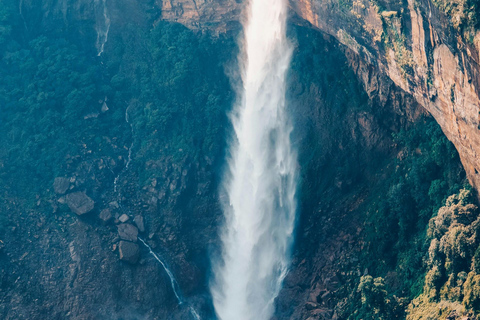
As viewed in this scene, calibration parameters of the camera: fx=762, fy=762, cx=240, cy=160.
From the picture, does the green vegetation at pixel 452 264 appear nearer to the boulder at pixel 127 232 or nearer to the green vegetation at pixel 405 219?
the green vegetation at pixel 405 219

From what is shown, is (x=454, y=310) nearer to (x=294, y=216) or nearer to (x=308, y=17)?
(x=294, y=216)

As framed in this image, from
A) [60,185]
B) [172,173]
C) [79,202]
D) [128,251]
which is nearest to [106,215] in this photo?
[79,202]

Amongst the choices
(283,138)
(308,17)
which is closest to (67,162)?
(283,138)

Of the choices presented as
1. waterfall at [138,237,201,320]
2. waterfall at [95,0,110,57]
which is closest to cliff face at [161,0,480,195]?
waterfall at [95,0,110,57]

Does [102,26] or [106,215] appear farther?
[102,26]

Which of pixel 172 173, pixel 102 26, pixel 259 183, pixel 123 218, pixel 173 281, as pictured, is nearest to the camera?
pixel 173 281

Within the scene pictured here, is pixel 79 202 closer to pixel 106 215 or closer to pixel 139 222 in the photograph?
pixel 106 215

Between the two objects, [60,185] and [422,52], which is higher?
[422,52]
